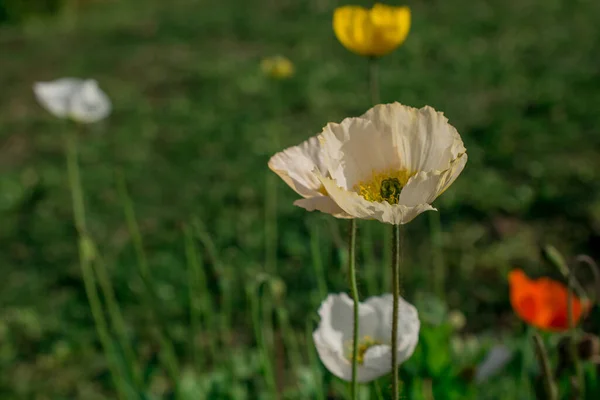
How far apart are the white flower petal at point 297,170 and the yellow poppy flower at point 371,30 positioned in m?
0.55

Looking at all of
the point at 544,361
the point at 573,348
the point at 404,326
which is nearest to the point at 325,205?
the point at 404,326

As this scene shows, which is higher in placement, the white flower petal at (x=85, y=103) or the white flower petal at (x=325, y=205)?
the white flower petal at (x=325, y=205)

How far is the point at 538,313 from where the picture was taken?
118cm

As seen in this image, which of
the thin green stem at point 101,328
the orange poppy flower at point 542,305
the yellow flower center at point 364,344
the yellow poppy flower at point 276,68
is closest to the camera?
the yellow flower center at point 364,344

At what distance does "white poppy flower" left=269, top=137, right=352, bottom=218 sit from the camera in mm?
695

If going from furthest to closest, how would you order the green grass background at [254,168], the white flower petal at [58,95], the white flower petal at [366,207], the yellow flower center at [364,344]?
1. the green grass background at [254,168]
2. the white flower petal at [58,95]
3. the yellow flower center at [364,344]
4. the white flower petal at [366,207]

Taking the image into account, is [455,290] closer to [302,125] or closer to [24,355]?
[24,355]

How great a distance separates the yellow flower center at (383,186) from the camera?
0.73 meters

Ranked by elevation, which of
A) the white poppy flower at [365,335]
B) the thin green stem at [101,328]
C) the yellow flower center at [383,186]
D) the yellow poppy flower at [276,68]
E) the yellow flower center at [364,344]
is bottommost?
the thin green stem at [101,328]

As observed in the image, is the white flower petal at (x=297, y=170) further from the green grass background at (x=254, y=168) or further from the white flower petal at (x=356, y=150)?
the green grass background at (x=254, y=168)

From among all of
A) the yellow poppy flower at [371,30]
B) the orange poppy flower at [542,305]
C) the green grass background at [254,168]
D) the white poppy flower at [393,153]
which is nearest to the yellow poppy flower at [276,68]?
the green grass background at [254,168]

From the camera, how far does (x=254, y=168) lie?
344 cm

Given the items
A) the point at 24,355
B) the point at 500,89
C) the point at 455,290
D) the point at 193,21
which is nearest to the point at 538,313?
the point at 455,290

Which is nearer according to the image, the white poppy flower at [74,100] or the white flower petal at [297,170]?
the white flower petal at [297,170]
